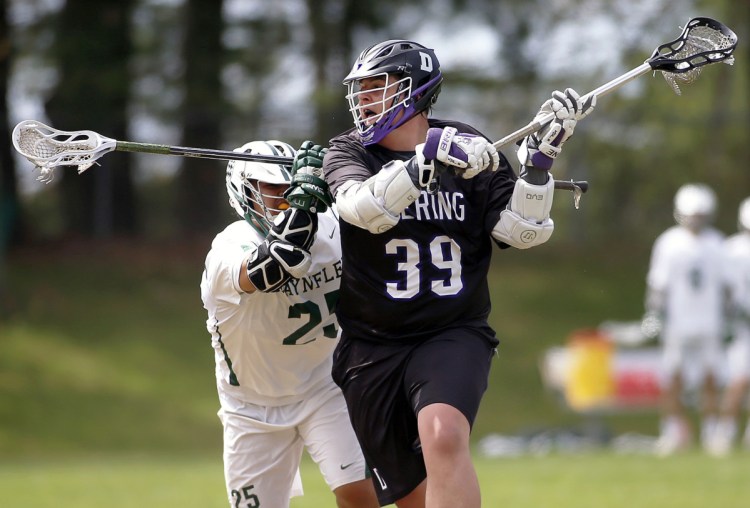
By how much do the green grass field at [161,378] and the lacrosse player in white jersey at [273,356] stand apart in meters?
A: 3.51

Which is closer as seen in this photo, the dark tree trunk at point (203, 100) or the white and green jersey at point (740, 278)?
the white and green jersey at point (740, 278)

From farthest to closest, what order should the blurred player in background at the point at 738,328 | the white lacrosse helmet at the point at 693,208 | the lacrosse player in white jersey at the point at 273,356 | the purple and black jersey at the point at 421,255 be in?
the blurred player in background at the point at 738,328 < the white lacrosse helmet at the point at 693,208 < the lacrosse player in white jersey at the point at 273,356 < the purple and black jersey at the point at 421,255

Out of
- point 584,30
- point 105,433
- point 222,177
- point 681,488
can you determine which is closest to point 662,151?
point 584,30

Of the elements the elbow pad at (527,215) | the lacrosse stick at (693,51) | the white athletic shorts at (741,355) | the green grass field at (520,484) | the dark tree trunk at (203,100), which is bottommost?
the green grass field at (520,484)

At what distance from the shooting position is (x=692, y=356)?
40.8 ft

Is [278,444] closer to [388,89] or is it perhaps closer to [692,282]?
[388,89]

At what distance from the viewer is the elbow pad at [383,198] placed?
167 inches

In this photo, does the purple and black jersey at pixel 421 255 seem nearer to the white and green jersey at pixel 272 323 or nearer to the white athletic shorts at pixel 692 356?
the white and green jersey at pixel 272 323

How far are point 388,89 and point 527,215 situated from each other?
0.71m

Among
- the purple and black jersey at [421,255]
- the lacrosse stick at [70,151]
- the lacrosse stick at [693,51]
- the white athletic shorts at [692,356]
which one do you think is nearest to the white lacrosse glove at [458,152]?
the purple and black jersey at [421,255]

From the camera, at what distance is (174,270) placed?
1822cm

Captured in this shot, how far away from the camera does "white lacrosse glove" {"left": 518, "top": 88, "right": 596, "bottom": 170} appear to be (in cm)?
439

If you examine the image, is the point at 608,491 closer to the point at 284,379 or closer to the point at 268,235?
the point at 284,379

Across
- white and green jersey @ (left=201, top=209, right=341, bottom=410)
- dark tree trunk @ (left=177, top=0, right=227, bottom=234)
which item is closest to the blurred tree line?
dark tree trunk @ (left=177, top=0, right=227, bottom=234)
